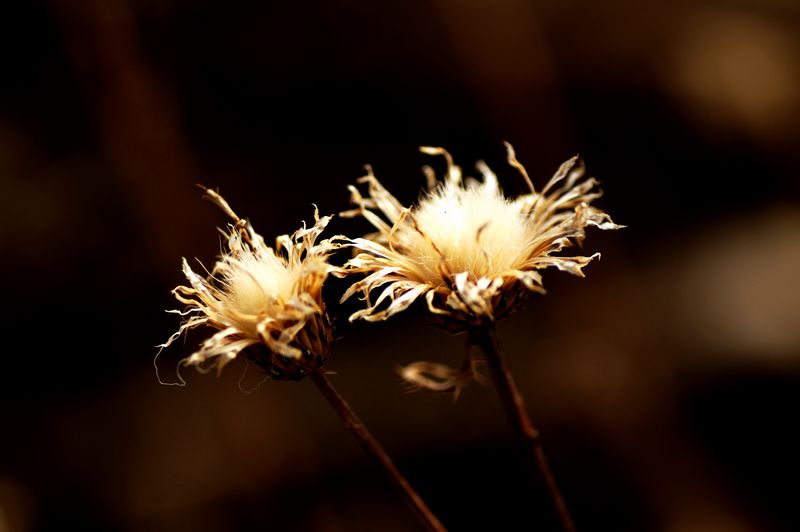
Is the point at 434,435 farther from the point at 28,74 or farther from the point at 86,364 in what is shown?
the point at 28,74

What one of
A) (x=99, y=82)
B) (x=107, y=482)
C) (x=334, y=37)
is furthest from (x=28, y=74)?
(x=107, y=482)

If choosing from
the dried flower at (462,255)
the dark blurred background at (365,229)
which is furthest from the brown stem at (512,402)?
the dark blurred background at (365,229)

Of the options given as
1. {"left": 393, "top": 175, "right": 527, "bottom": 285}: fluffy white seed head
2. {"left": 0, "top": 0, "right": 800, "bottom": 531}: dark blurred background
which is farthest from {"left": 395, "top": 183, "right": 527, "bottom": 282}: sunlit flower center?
{"left": 0, "top": 0, "right": 800, "bottom": 531}: dark blurred background

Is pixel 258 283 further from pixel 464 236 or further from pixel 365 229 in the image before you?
pixel 365 229

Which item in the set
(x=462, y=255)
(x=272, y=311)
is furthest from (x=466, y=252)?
(x=272, y=311)

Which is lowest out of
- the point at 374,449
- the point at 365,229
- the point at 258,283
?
the point at 365,229

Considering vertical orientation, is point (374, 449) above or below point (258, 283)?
below
